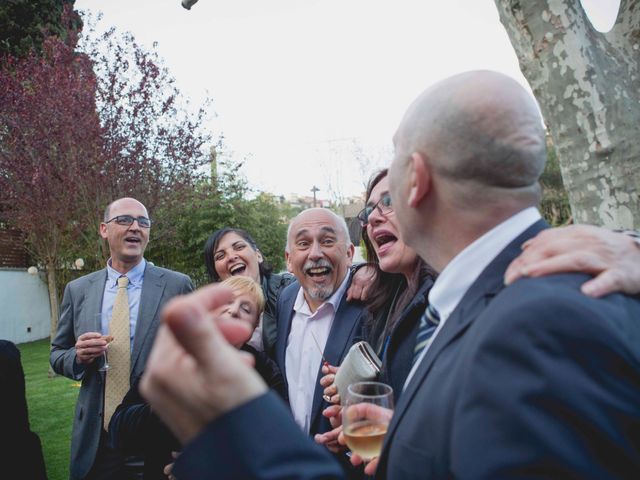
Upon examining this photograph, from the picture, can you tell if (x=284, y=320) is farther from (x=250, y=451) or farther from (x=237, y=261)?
(x=250, y=451)

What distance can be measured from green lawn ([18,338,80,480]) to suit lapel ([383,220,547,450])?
5470 millimetres

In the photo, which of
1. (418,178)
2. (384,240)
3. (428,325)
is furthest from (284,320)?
(418,178)

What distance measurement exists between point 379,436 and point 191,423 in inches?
38.5

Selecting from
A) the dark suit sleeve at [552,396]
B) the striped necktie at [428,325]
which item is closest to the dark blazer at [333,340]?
the striped necktie at [428,325]

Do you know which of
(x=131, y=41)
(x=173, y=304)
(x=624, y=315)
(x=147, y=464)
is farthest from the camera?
(x=131, y=41)

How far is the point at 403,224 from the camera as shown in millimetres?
1489

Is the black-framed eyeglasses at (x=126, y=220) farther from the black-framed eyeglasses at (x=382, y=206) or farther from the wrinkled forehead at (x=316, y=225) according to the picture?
the black-framed eyeglasses at (x=382, y=206)

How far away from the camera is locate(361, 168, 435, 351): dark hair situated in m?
2.69

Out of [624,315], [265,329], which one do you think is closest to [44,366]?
[265,329]

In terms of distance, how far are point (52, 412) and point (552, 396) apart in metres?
8.98

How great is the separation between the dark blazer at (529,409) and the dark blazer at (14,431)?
2.20 metres

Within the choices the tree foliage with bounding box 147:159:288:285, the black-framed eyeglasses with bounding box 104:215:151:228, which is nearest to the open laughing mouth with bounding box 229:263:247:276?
the black-framed eyeglasses with bounding box 104:215:151:228

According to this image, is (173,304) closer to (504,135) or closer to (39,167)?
(504,135)

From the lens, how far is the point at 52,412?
25.2 feet
